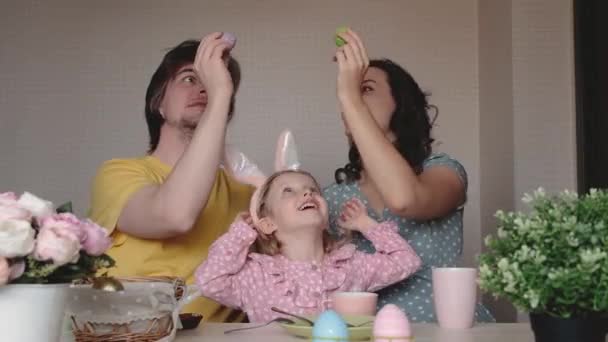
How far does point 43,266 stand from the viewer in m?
0.96

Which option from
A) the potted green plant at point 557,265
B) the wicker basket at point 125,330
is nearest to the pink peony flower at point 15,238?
the wicker basket at point 125,330

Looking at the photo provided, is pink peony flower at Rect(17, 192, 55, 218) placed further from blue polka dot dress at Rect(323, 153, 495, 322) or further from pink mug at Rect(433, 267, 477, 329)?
blue polka dot dress at Rect(323, 153, 495, 322)

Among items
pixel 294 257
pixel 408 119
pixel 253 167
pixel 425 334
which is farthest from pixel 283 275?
pixel 408 119

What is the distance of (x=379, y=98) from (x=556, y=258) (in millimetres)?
1099

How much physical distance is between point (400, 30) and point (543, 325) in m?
1.82

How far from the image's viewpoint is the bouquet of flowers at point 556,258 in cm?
84

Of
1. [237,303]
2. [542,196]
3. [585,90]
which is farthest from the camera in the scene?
[585,90]

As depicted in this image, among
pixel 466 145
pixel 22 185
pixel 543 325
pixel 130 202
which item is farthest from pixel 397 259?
pixel 22 185

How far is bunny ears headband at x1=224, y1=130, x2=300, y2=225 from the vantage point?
68.9 inches

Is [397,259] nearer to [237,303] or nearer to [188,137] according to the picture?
[237,303]

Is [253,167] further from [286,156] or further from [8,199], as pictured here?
[8,199]

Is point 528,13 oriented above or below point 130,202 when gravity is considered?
above

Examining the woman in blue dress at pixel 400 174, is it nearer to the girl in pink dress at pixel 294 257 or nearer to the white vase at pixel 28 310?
the girl in pink dress at pixel 294 257

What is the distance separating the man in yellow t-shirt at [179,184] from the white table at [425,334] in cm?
35
